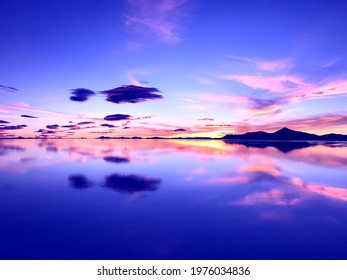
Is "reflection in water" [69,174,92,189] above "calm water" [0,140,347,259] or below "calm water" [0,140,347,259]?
above

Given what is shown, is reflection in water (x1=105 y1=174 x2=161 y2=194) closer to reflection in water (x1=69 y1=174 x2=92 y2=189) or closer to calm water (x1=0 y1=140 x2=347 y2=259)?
calm water (x1=0 y1=140 x2=347 y2=259)

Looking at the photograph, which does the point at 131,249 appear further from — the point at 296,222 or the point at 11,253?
the point at 296,222

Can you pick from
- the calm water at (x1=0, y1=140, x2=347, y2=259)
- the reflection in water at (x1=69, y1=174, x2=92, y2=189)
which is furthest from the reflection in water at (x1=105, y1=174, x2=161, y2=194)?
the reflection in water at (x1=69, y1=174, x2=92, y2=189)

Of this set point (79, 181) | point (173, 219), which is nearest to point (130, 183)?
point (79, 181)

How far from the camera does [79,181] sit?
626 inches

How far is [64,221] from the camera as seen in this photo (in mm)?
8734

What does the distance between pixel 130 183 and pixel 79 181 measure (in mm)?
3466

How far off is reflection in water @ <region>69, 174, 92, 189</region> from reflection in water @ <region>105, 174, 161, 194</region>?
118 centimetres

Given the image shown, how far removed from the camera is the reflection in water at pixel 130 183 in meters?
13.8

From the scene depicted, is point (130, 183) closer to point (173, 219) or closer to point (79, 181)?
point (79, 181)

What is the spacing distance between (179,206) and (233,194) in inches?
136

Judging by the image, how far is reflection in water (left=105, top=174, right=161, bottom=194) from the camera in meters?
13.8

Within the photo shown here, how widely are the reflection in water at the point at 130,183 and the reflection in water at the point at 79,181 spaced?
46.6 inches
